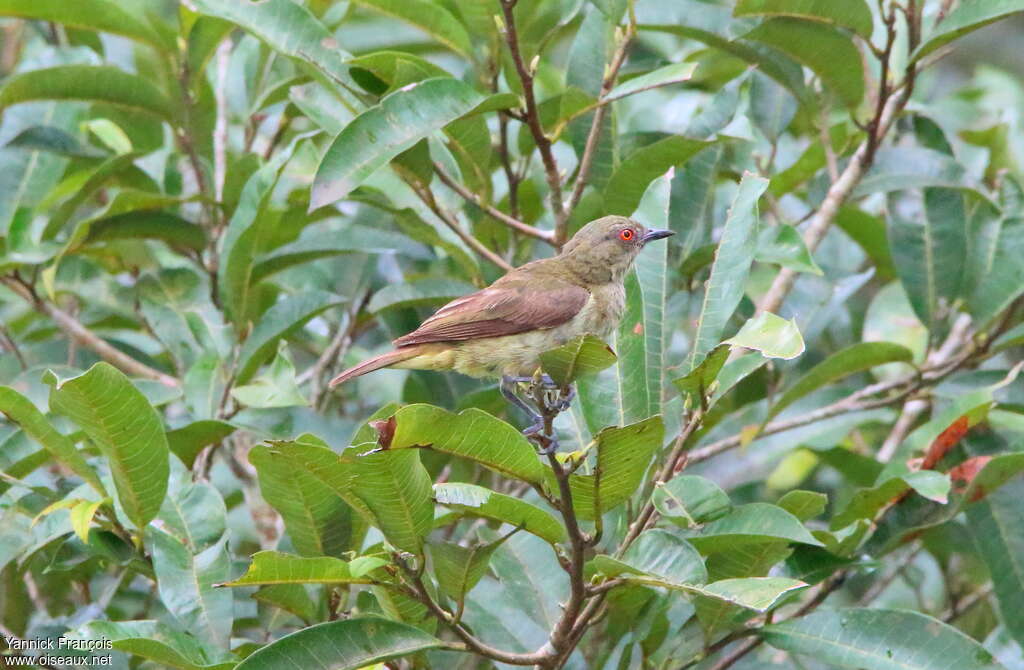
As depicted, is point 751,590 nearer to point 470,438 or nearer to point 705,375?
point 705,375

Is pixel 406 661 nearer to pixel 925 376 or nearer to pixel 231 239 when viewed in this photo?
pixel 231 239

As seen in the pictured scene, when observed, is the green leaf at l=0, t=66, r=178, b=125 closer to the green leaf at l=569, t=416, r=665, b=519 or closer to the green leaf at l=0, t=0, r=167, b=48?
the green leaf at l=0, t=0, r=167, b=48

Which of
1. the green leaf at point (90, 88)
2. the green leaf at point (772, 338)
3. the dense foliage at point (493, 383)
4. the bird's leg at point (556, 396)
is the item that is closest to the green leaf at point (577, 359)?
the dense foliage at point (493, 383)

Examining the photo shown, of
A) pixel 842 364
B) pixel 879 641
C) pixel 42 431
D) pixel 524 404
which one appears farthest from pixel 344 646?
pixel 842 364

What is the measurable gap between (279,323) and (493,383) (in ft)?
2.56

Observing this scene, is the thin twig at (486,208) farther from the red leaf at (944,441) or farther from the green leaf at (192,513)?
the red leaf at (944,441)

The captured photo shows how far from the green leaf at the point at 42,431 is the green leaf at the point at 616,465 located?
128 centimetres

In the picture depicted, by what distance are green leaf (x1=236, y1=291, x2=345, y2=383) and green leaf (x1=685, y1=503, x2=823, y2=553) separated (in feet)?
4.81

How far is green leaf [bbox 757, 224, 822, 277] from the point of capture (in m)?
3.54

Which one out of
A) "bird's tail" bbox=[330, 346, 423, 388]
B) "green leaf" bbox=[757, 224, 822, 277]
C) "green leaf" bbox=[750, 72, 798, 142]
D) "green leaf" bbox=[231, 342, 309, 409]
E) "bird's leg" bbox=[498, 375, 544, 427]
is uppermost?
"green leaf" bbox=[750, 72, 798, 142]

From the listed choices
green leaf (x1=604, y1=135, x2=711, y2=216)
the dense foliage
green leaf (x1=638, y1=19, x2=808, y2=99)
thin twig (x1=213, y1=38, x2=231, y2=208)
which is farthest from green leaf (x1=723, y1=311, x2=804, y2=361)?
thin twig (x1=213, y1=38, x2=231, y2=208)

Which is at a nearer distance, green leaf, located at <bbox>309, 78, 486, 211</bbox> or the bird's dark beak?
green leaf, located at <bbox>309, 78, 486, 211</bbox>

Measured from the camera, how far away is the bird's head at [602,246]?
411cm

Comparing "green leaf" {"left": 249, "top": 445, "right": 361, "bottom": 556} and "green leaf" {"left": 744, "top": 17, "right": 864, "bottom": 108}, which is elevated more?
"green leaf" {"left": 744, "top": 17, "right": 864, "bottom": 108}
